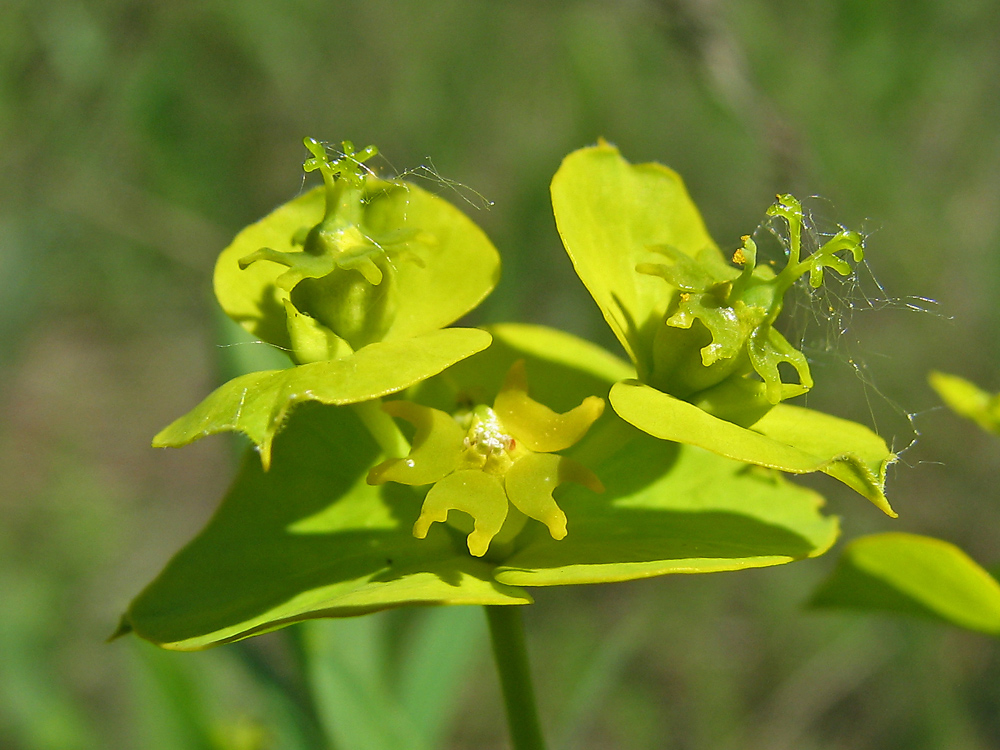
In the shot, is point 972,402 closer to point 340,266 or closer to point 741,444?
point 741,444

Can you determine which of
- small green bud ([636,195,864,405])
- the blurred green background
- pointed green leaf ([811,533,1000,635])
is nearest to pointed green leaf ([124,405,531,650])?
small green bud ([636,195,864,405])

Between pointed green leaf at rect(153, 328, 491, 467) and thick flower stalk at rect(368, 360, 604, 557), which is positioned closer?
pointed green leaf at rect(153, 328, 491, 467)

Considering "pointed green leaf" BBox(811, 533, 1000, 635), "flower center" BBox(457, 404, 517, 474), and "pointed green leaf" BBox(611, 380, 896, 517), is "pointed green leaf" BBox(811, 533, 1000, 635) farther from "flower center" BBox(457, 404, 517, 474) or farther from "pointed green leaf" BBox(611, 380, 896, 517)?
"flower center" BBox(457, 404, 517, 474)

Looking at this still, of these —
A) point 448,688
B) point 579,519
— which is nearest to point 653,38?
point 448,688

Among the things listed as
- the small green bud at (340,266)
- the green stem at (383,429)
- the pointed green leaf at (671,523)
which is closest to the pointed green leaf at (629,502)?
the pointed green leaf at (671,523)

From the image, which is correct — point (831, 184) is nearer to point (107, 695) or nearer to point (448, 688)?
point (448, 688)

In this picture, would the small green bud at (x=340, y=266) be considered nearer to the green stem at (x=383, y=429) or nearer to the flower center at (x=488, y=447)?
the green stem at (x=383, y=429)

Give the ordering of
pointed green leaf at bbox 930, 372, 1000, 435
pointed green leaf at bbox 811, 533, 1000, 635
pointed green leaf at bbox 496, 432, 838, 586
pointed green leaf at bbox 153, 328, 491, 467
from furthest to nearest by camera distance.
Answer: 1. pointed green leaf at bbox 930, 372, 1000, 435
2. pointed green leaf at bbox 811, 533, 1000, 635
3. pointed green leaf at bbox 496, 432, 838, 586
4. pointed green leaf at bbox 153, 328, 491, 467
